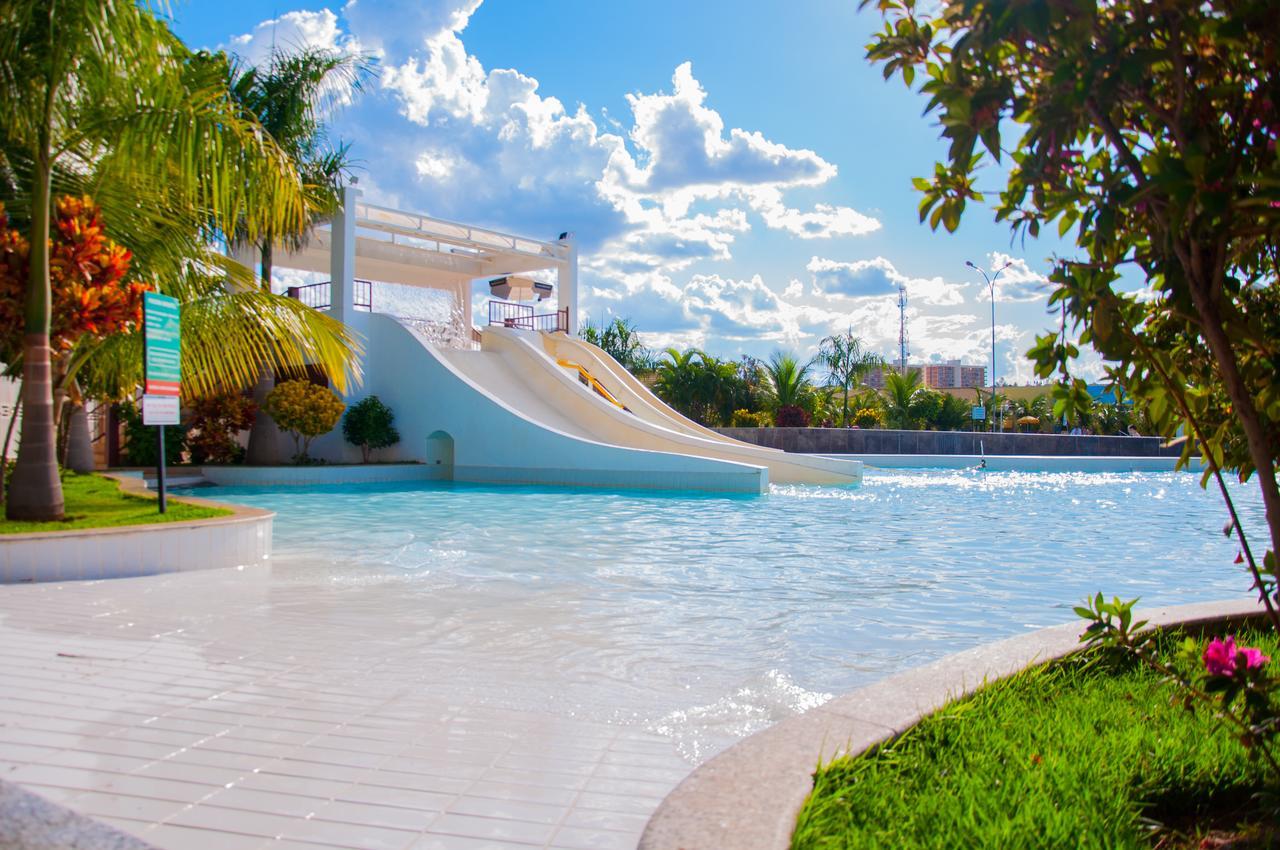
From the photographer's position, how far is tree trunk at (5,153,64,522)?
727 cm

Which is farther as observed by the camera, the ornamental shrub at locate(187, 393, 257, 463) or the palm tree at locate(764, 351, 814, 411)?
the palm tree at locate(764, 351, 814, 411)

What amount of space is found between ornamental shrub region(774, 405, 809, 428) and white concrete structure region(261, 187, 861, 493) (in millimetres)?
5318

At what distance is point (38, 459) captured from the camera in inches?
294

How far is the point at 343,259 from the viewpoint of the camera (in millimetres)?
20125

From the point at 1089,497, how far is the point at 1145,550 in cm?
655

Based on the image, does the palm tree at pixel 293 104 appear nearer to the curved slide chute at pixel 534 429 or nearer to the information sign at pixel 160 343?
the curved slide chute at pixel 534 429

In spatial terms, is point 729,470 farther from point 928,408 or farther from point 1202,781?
point 928,408

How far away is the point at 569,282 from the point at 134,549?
64.5ft

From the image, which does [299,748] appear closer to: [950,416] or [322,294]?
[322,294]

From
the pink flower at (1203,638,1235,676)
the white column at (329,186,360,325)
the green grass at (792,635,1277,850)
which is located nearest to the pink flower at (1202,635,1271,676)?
the pink flower at (1203,638,1235,676)

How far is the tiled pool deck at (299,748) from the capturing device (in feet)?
8.67

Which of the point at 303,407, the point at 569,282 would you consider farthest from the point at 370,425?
the point at 569,282

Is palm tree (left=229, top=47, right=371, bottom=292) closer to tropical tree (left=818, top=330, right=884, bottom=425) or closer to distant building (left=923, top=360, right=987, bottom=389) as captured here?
tropical tree (left=818, top=330, right=884, bottom=425)

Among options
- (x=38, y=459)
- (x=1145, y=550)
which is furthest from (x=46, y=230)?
(x=1145, y=550)
